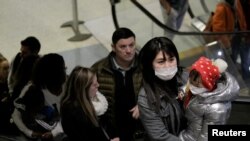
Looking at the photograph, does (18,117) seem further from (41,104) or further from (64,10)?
(64,10)

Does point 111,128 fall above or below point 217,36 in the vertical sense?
below

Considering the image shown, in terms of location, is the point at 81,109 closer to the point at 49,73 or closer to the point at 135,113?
the point at 135,113

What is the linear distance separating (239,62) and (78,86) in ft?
9.13

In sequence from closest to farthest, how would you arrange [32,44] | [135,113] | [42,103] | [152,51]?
[152,51] → [135,113] → [42,103] → [32,44]

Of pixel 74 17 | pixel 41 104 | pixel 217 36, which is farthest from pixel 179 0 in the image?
pixel 41 104

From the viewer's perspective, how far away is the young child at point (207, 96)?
3.08m

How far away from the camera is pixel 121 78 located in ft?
13.6

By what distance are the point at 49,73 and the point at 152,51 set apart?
1.34m

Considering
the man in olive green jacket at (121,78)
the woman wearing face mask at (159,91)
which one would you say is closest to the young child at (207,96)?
the woman wearing face mask at (159,91)

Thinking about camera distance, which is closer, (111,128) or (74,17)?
(111,128)

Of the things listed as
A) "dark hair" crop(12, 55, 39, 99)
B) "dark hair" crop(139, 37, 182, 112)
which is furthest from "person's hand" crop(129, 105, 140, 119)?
"dark hair" crop(12, 55, 39, 99)

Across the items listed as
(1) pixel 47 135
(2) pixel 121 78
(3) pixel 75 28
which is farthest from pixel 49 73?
(3) pixel 75 28

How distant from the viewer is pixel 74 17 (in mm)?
7965

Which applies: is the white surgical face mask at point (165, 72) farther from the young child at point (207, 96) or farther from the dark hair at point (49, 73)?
the dark hair at point (49, 73)
